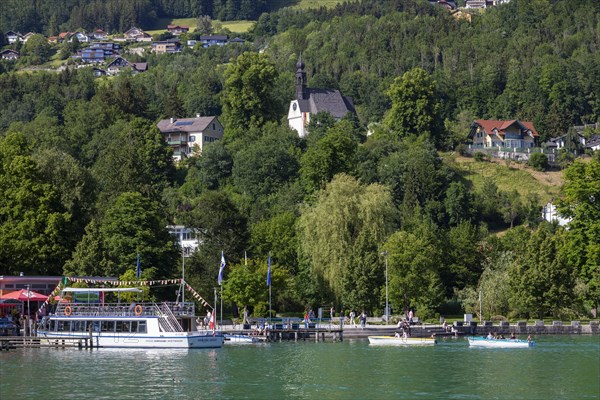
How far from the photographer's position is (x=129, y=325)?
83.1m

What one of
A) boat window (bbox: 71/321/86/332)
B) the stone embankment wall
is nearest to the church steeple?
the stone embankment wall

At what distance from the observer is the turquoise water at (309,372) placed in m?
60.2

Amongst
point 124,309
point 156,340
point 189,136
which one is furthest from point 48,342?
point 189,136

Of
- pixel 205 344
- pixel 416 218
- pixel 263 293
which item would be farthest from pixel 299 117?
pixel 205 344

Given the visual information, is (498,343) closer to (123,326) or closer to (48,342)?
(123,326)

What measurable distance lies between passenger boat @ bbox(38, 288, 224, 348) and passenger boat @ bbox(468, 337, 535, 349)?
17.6 m

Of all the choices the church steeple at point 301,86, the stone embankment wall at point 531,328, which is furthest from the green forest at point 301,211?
the church steeple at point 301,86

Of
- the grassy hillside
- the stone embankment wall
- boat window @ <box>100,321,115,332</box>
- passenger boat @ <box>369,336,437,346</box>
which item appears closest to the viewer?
boat window @ <box>100,321,115,332</box>

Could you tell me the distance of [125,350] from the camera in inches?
3231

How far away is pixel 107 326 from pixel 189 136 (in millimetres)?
85284

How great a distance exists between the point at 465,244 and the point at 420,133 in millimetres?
43551

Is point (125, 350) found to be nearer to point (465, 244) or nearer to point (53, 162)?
point (53, 162)

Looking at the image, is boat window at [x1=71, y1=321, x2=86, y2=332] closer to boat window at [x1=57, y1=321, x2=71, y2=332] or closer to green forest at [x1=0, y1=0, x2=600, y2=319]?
Answer: boat window at [x1=57, y1=321, x2=71, y2=332]

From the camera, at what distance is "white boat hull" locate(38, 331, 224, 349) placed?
268ft
